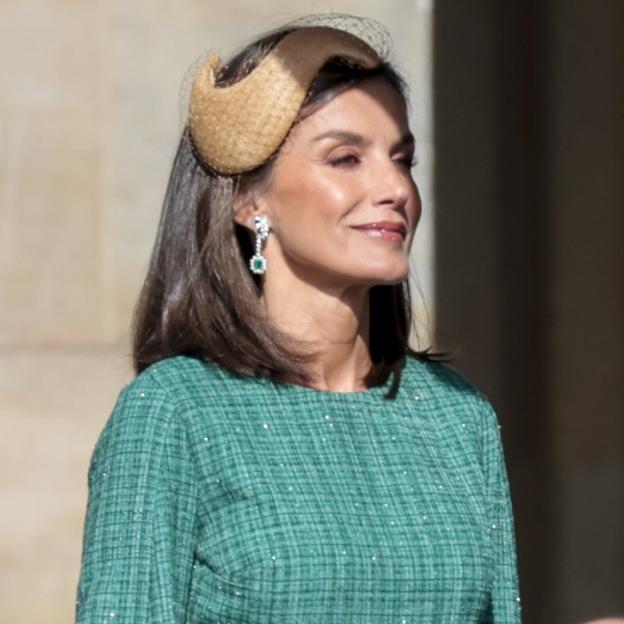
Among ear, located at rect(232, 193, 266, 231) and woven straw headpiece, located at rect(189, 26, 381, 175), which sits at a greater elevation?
woven straw headpiece, located at rect(189, 26, 381, 175)

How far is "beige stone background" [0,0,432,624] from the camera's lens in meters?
4.97

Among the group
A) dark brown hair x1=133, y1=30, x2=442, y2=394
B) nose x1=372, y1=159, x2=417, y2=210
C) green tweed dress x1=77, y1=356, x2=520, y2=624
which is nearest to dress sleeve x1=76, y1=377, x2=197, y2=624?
green tweed dress x1=77, y1=356, x2=520, y2=624

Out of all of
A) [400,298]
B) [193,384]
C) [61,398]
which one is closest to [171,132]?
[61,398]

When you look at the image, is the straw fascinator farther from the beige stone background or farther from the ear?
the beige stone background

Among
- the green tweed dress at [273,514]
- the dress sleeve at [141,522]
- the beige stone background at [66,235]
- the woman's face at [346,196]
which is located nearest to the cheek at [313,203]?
the woman's face at [346,196]

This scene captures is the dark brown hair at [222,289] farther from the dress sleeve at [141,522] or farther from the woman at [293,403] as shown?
the dress sleeve at [141,522]

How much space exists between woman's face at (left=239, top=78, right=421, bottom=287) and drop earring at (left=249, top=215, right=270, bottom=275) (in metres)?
0.01

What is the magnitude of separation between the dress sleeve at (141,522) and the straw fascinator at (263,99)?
52 cm

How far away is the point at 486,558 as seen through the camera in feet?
10.4

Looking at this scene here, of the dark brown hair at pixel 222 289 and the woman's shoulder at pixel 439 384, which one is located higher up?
the dark brown hair at pixel 222 289

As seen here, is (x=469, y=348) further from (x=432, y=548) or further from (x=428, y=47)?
(x=432, y=548)

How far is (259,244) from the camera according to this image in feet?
11.0

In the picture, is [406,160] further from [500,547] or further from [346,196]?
[500,547]

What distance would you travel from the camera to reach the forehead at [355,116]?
330 centimetres
